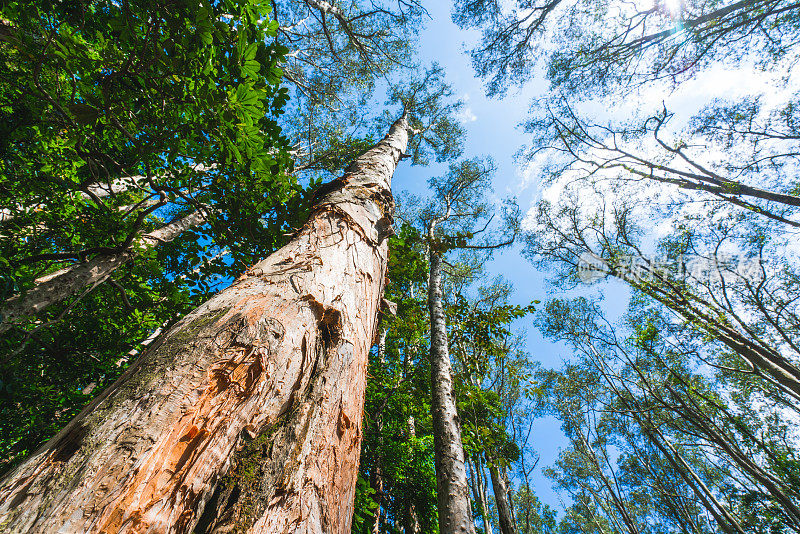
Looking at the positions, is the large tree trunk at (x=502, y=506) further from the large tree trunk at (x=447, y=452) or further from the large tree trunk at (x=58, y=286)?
the large tree trunk at (x=58, y=286)

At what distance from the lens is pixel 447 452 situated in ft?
9.96

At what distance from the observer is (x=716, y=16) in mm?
7371

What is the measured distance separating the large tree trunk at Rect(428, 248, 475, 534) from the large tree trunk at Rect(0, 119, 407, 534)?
2.33m

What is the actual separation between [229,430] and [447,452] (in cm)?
288

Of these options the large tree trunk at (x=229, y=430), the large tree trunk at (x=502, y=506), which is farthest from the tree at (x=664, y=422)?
the large tree trunk at (x=229, y=430)

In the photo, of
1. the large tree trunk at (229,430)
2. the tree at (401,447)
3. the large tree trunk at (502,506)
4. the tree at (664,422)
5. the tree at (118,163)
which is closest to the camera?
the large tree trunk at (229,430)

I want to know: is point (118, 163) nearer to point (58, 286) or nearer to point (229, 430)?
point (58, 286)

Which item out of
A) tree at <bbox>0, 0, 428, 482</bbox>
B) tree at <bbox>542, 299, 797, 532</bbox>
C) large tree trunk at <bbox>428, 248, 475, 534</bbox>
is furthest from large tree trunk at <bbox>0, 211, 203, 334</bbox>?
tree at <bbox>542, 299, 797, 532</bbox>

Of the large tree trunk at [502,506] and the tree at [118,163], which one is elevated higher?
the tree at [118,163]

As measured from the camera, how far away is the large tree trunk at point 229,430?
53 cm

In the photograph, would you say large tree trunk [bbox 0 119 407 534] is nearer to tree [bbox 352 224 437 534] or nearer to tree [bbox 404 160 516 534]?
tree [bbox 404 160 516 534]

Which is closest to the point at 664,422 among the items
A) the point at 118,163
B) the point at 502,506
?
the point at 502,506

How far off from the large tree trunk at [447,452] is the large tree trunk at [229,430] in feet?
7.66

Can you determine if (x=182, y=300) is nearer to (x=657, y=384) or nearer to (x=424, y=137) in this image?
(x=424, y=137)
